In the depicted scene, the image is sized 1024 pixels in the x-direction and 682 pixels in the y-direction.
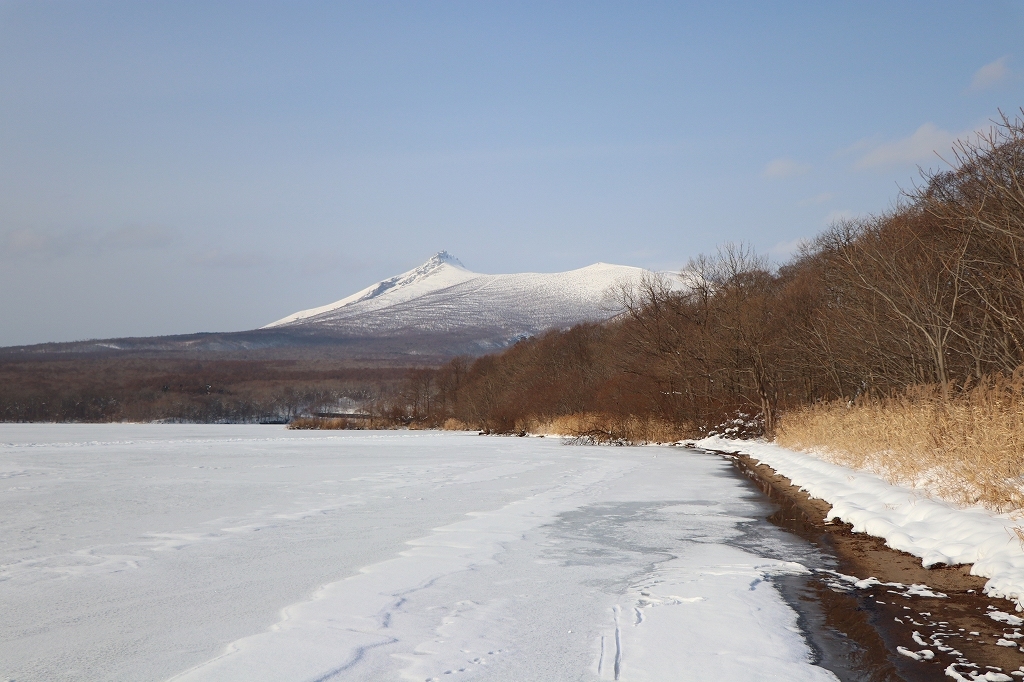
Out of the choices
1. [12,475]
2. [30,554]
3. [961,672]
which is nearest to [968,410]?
[961,672]

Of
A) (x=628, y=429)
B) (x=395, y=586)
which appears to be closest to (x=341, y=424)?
(x=628, y=429)

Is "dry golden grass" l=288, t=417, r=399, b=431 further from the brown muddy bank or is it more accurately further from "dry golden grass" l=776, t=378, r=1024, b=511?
the brown muddy bank

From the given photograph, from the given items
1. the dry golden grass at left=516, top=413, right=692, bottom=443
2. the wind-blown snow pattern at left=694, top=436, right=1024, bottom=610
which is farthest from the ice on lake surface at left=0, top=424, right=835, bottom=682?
the dry golden grass at left=516, top=413, right=692, bottom=443

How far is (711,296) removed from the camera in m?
38.8

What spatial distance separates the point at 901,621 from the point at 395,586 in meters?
3.74

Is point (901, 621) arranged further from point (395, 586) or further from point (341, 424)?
point (341, 424)

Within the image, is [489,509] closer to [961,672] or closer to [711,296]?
[961,672]

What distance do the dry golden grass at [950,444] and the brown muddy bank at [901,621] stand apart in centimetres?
124

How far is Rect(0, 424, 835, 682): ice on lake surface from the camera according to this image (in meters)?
4.52

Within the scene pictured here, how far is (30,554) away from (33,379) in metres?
121

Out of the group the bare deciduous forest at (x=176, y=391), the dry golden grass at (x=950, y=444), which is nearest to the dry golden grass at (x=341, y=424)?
the bare deciduous forest at (x=176, y=391)

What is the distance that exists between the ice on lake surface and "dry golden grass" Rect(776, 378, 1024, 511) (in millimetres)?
1944

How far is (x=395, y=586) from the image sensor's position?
6488mm

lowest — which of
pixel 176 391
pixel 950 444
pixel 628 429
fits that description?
pixel 628 429
